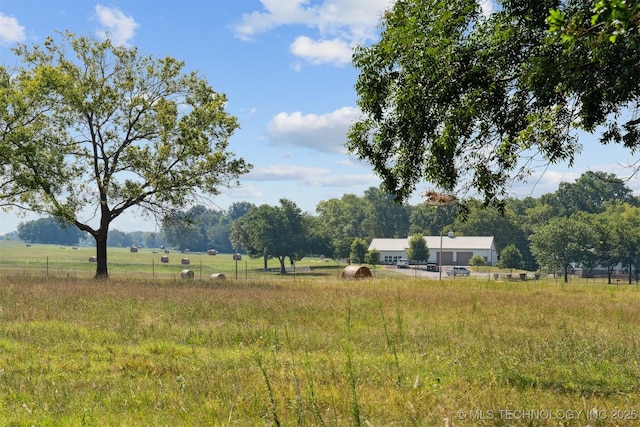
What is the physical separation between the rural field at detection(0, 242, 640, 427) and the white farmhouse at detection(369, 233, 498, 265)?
308 ft

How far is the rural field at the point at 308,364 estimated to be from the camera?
6.74 meters

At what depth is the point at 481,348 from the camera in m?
11.7

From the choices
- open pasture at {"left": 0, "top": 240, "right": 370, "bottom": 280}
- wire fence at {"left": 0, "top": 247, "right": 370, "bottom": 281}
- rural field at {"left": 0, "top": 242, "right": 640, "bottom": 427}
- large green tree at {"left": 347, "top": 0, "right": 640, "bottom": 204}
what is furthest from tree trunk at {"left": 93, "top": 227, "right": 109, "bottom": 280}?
large green tree at {"left": 347, "top": 0, "right": 640, "bottom": 204}

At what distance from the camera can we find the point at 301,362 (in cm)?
963

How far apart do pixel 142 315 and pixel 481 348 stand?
10.3 m

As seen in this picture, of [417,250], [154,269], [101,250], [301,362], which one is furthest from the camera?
[417,250]

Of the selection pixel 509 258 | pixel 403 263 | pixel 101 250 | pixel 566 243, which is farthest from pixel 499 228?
pixel 101 250

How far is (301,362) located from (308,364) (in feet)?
3.41

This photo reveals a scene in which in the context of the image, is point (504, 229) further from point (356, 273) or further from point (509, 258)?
point (356, 273)

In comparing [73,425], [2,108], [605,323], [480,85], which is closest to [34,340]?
[73,425]

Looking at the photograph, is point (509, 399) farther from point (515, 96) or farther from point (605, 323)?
point (605, 323)

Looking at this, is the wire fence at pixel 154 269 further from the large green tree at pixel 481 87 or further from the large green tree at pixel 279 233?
the large green tree at pixel 481 87

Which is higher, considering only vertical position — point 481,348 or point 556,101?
point 556,101

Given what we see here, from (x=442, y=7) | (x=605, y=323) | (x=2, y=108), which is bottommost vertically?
(x=605, y=323)
